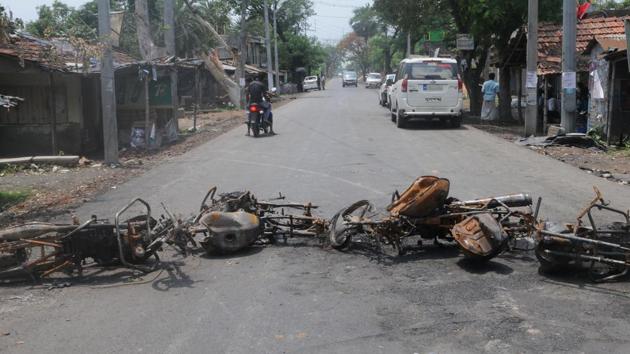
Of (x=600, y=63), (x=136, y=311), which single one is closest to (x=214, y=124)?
(x=600, y=63)

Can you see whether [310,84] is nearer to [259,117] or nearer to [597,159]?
[259,117]

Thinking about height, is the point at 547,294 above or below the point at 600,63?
below

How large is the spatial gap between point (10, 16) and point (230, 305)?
8223 millimetres

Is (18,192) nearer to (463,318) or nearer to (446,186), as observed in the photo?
(446,186)

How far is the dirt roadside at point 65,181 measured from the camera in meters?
9.81

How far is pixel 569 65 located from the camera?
53.6ft

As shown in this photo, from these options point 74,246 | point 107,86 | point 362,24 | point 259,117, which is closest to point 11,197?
point 107,86

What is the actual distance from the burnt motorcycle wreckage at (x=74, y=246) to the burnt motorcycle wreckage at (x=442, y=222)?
201 centimetres

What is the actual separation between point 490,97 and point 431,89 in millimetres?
4399

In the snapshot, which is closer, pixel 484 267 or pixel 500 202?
pixel 484 267

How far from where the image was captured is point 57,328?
5.02 m

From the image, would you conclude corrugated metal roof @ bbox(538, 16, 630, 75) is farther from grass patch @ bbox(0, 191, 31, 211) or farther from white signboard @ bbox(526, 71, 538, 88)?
grass patch @ bbox(0, 191, 31, 211)

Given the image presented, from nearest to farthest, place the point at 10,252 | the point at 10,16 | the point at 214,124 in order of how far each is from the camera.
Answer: the point at 10,252, the point at 10,16, the point at 214,124

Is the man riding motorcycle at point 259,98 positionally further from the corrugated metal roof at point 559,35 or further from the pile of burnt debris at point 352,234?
the pile of burnt debris at point 352,234
